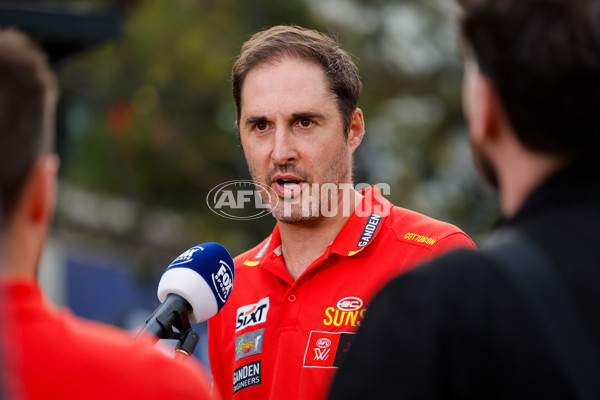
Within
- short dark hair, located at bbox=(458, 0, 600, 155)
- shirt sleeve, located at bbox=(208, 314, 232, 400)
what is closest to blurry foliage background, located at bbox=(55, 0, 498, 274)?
shirt sleeve, located at bbox=(208, 314, 232, 400)

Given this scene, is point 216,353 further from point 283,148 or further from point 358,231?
point 283,148

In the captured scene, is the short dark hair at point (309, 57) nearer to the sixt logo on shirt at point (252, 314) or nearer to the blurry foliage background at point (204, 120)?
the sixt logo on shirt at point (252, 314)

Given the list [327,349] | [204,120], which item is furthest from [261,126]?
[204,120]

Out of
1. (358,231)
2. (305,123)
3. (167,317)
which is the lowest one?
(167,317)

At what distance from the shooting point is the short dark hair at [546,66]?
1532 mm

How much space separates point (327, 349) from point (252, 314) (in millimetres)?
456

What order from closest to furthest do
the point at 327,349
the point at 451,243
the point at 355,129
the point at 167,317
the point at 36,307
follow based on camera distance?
the point at 36,307, the point at 167,317, the point at 327,349, the point at 451,243, the point at 355,129

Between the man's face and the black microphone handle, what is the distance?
902 millimetres

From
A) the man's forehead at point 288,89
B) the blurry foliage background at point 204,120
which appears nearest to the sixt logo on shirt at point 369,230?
the man's forehead at point 288,89

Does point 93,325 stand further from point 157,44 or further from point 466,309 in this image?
point 157,44

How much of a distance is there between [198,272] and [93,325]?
1080 millimetres

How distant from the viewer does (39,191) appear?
5.36 ft
